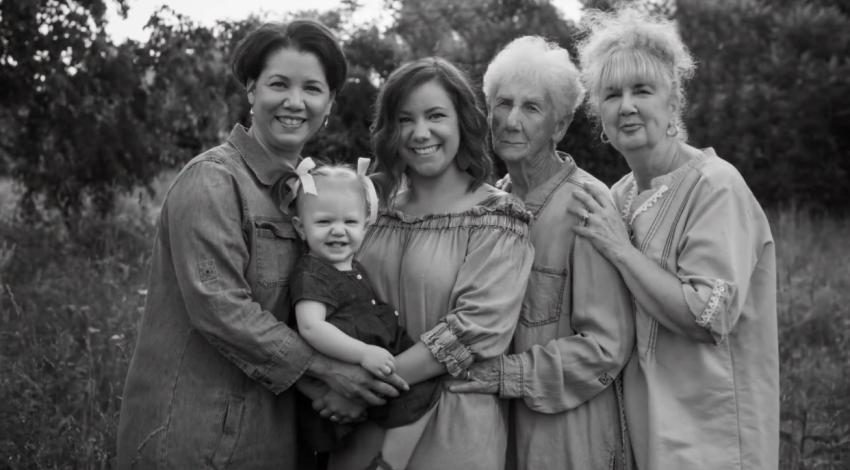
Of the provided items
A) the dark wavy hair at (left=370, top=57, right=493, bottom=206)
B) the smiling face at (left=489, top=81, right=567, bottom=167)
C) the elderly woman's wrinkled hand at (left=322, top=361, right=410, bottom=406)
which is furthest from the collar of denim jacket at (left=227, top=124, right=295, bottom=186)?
the smiling face at (left=489, top=81, right=567, bottom=167)

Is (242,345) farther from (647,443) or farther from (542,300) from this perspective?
(647,443)

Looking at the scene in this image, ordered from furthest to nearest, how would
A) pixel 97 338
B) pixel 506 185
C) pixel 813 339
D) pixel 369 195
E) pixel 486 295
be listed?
pixel 813 339 → pixel 97 338 → pixel 506 185 → pixel 369 195 → pixel 486 295

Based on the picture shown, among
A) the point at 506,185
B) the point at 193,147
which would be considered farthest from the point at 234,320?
the point at 193,147

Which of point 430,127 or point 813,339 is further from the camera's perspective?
point 813,339

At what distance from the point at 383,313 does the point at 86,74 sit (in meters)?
5.24

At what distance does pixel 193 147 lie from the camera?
27.3 feet

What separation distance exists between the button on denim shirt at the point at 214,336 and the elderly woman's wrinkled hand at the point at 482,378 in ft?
1.70

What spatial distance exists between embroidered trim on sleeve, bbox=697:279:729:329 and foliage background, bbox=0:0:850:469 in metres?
1.52

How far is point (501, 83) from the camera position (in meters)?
3.30

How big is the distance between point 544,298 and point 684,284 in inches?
17.9

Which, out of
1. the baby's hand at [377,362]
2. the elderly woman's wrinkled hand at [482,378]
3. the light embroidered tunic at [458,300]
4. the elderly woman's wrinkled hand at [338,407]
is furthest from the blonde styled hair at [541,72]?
the elderly woman's wrinkled hand at [338,407]

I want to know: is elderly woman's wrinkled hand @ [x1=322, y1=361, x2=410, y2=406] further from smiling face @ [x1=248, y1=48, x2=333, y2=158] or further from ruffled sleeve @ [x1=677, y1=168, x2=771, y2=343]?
ruffled sleeve @ [x1=677, y1=168, x2=771, y2=343]

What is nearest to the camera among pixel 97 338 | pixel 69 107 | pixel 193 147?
pixel 97 338

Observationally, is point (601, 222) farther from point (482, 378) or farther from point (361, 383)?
point (361, 383)
